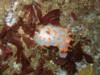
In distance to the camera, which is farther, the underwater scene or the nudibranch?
the nudibranch

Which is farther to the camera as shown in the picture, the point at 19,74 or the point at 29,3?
the point at 19,74

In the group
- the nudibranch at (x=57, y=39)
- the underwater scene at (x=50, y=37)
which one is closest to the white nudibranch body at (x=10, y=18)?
the underwater scene at (x=50, y=37)

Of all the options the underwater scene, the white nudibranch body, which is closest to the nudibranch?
the underwater scene

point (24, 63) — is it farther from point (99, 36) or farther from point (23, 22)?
point (99, 36)

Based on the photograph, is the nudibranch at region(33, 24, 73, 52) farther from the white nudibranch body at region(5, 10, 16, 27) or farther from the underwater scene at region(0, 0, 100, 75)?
the white nudibranch body at region(5, 10, 16, 27)

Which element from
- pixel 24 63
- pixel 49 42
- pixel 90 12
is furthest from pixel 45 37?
pixel 90 12

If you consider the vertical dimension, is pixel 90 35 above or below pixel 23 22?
below

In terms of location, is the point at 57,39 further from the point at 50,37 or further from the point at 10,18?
the point at 10,18

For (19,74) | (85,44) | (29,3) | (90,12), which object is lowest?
(19,74)

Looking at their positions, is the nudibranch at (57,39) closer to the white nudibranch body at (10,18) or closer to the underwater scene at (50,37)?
the underwater scene at (50,37)
